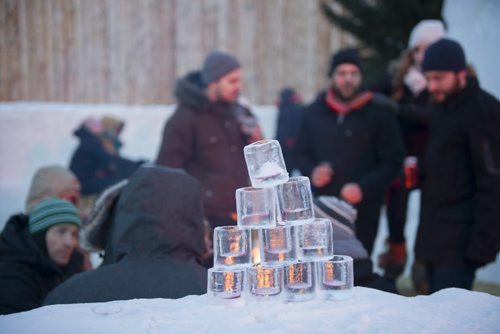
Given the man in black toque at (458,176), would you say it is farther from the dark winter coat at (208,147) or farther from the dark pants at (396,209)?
the dark pants at (396,209)

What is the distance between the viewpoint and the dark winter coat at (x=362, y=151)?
4602mm

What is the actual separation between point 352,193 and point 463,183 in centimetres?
97

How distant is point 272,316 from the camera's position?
1971 millimetres

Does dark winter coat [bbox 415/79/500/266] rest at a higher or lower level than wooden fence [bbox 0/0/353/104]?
lower

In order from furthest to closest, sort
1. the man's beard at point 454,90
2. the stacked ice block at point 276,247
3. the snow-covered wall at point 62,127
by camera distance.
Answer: the snow-covered wall at point 62,127 → the man's beard at point 454,90 → the stacked ice block at point 276,247

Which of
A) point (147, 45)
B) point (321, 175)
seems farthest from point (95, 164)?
point (147, 45)

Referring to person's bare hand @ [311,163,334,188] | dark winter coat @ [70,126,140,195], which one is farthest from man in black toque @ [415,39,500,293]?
dark winter coat @ [70,126,140,195]

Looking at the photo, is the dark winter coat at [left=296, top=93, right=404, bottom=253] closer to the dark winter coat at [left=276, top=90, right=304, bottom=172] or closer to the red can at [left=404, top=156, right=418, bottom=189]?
the red can at [left=404, top=156, right=418, bottom=189]

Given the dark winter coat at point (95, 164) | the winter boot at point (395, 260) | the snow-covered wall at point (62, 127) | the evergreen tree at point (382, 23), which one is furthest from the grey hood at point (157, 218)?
the snow-covered wall at point (62, 127)

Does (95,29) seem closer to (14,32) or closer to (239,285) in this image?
(14,32)

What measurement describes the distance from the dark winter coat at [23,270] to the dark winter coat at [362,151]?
1.91 m

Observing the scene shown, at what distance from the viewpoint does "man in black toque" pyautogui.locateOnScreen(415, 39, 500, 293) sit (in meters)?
3.40

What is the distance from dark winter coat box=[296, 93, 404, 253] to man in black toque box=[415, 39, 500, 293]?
841mm

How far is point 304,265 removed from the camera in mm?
2146
